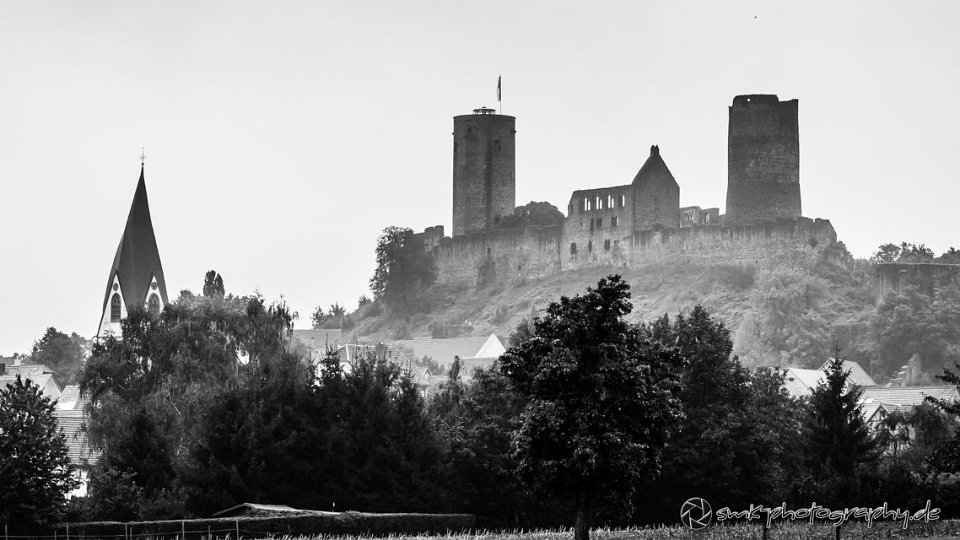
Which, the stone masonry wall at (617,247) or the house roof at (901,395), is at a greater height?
the stone masonry wall at (617,247)

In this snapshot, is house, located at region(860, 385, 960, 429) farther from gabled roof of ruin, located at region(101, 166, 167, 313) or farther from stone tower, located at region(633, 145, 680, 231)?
gabled roof of ruin, located at region(101, 166, 167, 313)

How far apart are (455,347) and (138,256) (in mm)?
25762

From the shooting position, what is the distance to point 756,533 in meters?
41.5

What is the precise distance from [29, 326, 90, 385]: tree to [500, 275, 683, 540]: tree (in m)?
101

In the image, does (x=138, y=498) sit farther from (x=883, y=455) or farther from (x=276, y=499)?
(x=883, y=455)

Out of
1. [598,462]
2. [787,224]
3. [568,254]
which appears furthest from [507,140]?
[598,462]

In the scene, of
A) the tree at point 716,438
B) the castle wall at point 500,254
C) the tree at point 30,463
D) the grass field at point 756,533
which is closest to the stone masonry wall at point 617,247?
the castle wall at point 500,254

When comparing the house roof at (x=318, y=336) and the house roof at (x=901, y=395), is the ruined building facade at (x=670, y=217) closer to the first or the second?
the house roof at (x=318, y=336)

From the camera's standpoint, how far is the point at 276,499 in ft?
173

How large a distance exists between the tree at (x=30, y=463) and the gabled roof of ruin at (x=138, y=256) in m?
50.7

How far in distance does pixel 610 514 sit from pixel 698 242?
7330cm

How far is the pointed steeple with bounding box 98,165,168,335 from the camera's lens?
340ft

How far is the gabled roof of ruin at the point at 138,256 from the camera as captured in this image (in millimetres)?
103500

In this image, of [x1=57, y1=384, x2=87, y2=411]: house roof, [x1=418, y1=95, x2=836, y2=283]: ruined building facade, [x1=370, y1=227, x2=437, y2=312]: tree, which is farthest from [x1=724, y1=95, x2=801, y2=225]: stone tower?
[x1=57, y1=384, x2=87, y2=411]: house roof
